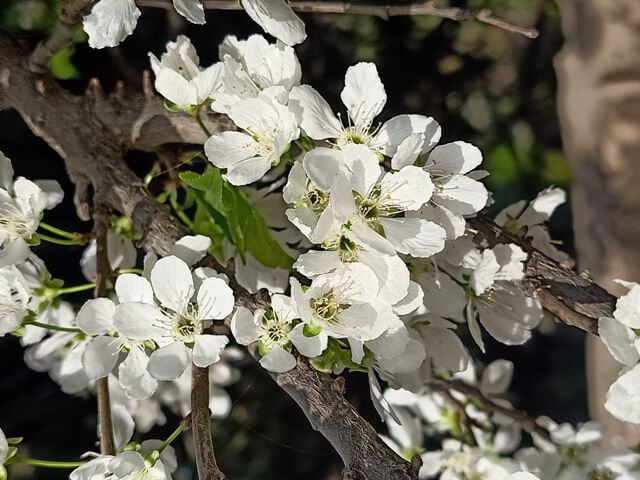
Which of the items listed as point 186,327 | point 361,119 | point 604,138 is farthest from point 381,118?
point 186,327

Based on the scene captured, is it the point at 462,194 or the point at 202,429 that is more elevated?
the point at 462,194

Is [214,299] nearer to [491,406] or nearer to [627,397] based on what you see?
[627,397]

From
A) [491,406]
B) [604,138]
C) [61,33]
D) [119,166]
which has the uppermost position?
[61,33]

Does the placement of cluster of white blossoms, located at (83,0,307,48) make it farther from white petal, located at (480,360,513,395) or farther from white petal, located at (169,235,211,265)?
white petal, located at (480,360,513,395)

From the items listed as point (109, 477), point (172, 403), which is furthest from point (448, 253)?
point (172, 403)

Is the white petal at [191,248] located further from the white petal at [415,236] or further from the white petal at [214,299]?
the white petal at [415,236]

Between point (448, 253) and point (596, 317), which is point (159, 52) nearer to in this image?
point (448, 253)

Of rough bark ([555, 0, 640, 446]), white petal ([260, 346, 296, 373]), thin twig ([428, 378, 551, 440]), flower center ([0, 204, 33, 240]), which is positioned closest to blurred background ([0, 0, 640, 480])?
rough bark ([555, 0, 640, 446])
